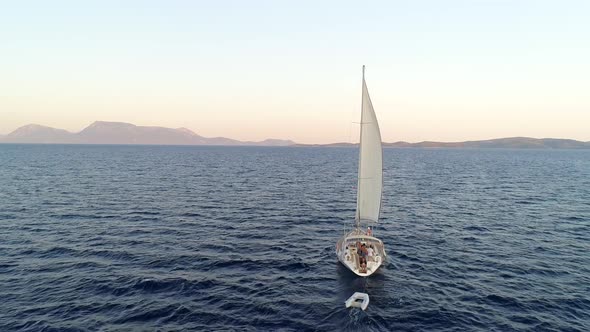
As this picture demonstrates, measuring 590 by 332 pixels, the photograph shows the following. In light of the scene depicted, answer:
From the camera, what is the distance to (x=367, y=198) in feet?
109

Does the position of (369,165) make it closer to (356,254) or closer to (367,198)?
(367,198)

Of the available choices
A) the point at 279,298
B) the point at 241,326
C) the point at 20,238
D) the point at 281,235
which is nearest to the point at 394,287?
the point at 279,298

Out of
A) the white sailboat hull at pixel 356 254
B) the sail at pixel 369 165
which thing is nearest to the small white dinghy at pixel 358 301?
the white sailboat hull at pixel 356 254

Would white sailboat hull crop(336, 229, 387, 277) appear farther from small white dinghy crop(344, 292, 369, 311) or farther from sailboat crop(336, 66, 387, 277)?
small white dinghy crop(344, 292, 369, 311)

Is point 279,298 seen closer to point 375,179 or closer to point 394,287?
point 394,287

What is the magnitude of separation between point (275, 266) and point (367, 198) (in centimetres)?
1150

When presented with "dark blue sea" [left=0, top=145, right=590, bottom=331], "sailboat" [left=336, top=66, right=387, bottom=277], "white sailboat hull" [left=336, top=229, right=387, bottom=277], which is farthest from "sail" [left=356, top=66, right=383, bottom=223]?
"dark blue sea" [left=0, top=145, right=590, bottom=331]

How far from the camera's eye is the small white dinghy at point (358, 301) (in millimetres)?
23227

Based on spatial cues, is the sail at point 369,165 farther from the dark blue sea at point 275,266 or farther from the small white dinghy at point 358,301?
the small white dinghy at point 358,301

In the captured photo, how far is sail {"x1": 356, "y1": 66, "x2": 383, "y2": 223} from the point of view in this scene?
30.5m

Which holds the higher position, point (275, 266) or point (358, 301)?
point (358, 301)

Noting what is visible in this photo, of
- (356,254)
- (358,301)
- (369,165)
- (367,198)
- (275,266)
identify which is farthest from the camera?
(367,198)

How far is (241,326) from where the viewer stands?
21375mm

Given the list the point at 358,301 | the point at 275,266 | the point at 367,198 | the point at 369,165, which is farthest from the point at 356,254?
the point at 369,165
